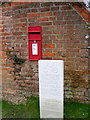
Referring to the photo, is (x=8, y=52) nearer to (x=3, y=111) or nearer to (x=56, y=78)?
(x=3, y=111)

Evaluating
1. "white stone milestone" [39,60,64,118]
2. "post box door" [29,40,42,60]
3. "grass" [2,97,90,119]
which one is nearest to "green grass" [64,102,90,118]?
"grass" [2,97,90,119]

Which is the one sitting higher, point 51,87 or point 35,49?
point 35,49

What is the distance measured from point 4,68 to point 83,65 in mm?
1913

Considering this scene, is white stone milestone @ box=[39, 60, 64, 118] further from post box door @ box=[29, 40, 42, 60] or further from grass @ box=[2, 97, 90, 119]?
post box door @ box=[29, 40, 42, 60]

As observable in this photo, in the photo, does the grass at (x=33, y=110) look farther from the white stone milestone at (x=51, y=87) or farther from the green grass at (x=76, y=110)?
the white stone milestone at (x=51, y=87)

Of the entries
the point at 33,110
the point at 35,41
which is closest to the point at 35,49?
the point at 35,41

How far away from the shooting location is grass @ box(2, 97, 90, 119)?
129 inches

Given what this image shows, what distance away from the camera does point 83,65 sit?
3.38 metres

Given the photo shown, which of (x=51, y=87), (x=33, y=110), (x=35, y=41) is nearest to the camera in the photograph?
(x=51, y=87)

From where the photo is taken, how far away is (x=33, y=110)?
351 centimetres

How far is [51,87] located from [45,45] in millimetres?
995

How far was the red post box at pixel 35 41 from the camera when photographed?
3590 mm

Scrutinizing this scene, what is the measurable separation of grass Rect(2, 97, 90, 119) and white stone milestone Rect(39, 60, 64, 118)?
1.15 ft

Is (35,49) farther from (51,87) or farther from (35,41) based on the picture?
(51,87)
